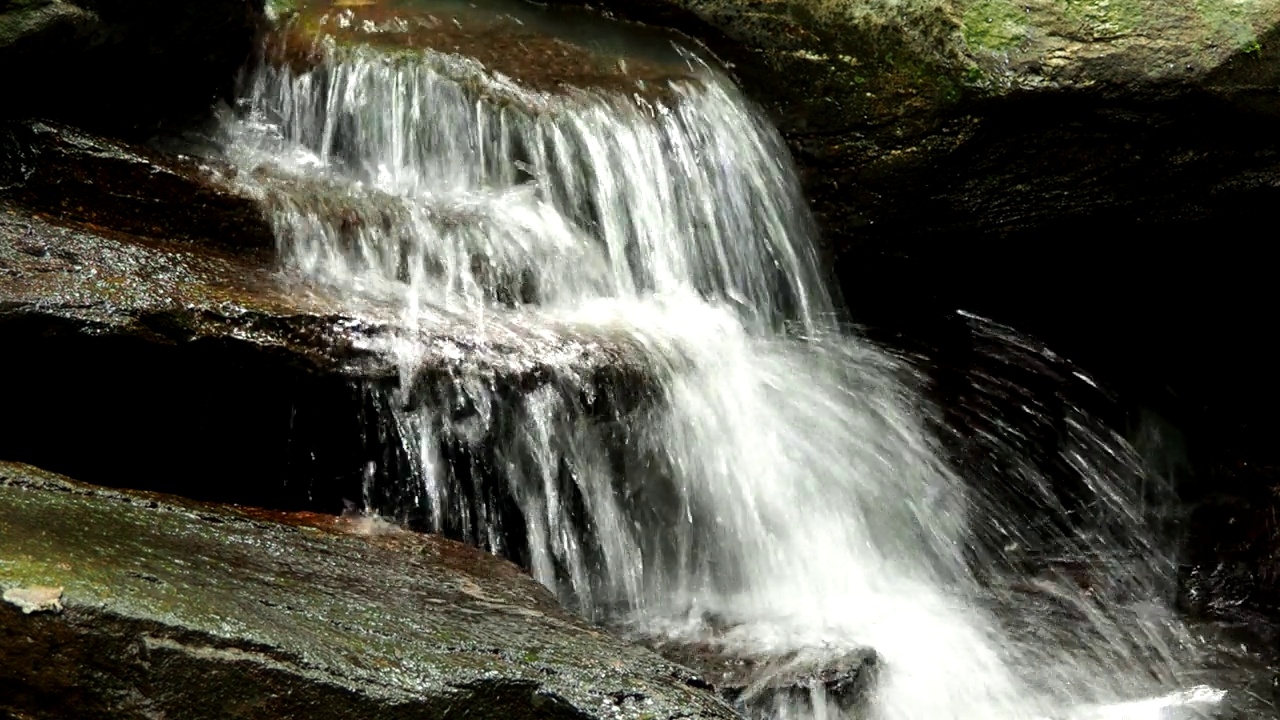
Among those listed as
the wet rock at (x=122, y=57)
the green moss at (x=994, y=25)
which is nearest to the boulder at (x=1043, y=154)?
the green moss at (x=994, y=25)

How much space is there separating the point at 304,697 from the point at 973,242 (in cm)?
442

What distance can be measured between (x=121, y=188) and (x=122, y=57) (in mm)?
740

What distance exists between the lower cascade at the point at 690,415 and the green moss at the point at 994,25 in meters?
1.01

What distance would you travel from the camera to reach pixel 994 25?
5379mm

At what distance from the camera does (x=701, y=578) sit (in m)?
4.50

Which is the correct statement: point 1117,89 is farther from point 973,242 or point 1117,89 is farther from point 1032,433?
point 1032,433

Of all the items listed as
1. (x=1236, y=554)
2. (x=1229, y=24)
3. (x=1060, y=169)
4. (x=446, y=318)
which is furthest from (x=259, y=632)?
(x=1236, y=554)

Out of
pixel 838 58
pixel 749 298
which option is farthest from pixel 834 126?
pixel 749 298

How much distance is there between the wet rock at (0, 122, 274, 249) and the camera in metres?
4.07

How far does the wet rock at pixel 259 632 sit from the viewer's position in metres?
2.20

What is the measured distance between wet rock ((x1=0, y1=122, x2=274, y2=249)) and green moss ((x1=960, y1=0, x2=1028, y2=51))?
3.09 metres

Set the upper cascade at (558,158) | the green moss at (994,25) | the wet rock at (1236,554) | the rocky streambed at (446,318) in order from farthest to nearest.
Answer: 1. the wet rock at (1236,554)
2. the green moss at (994,25)
3. the upper cascade at (558,158)
4. the rocky streambed at (446,318)

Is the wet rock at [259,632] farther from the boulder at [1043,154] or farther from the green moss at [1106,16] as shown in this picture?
the green moss at [1106,16]

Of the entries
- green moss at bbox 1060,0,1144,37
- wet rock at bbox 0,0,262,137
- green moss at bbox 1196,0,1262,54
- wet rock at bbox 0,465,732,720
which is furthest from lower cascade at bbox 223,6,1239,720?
green moss at bbox 1196,0,1262,54
